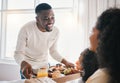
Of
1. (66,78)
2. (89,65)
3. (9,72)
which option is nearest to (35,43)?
(66,78)

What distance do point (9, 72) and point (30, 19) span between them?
88 cm

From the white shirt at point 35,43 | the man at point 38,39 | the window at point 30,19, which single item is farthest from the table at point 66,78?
the window at point 30,19

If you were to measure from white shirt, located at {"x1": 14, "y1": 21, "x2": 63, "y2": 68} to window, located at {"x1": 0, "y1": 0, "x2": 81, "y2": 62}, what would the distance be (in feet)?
1.73

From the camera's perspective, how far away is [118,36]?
2.83 ft

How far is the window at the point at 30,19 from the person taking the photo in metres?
2.79

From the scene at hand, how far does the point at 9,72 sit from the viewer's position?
326cm

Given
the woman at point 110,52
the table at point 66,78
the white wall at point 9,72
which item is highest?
the woman at point 110,52

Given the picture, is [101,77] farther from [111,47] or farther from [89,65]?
[89,65]

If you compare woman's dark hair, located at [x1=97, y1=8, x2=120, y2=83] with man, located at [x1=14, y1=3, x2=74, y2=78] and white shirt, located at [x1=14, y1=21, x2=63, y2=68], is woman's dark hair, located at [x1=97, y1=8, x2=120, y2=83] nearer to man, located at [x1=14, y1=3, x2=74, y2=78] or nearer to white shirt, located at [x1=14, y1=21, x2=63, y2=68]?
man, located at [x1=14, y1=3, x2=74, y2=78]

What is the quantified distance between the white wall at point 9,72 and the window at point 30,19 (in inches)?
7.2

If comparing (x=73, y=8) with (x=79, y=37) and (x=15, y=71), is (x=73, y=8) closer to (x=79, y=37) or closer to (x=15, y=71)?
(x=79, y=37)

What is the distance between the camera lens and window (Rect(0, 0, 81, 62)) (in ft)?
9.16

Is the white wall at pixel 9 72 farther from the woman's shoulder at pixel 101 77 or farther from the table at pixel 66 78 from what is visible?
the woman's shoulder at pixel 101 77

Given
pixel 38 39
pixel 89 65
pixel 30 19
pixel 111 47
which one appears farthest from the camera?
pixel 30 19
